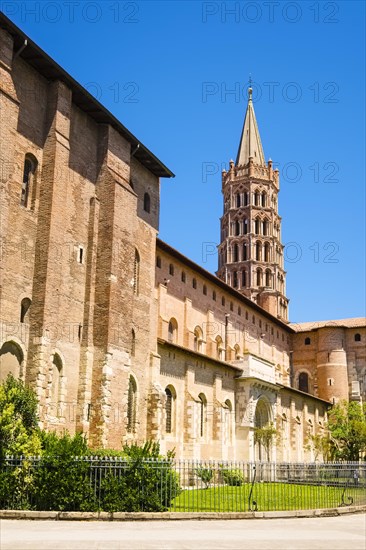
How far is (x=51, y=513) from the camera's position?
16.6 metres

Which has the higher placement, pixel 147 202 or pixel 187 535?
pixel 147 202

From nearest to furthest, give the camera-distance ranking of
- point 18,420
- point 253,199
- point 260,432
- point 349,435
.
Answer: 1. point 18,420
2. point 260,432
3. point 349,435
4. point 253,199

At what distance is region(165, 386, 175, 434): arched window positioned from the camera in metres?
33.8

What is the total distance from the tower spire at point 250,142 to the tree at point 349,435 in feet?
126

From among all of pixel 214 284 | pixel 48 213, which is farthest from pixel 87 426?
pixel 214 284

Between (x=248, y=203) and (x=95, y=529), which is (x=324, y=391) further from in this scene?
(x=95, y=529)

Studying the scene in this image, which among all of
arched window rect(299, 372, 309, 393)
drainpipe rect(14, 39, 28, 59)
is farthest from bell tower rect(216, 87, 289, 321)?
drainpipe rect(14, 39, 28, 59)

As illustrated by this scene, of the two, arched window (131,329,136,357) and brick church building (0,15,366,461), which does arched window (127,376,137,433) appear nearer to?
brick church building (0,15,366,461)

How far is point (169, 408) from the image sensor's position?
34.2m

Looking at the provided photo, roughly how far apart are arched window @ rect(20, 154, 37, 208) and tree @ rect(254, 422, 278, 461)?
24.2 m

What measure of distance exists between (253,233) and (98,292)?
5142 centimetres

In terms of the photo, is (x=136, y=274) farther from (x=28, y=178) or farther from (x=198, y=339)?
(x=198, y=339)

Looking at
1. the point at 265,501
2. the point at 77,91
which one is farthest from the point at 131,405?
the point at 77,91

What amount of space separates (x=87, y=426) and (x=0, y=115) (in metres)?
12.3
